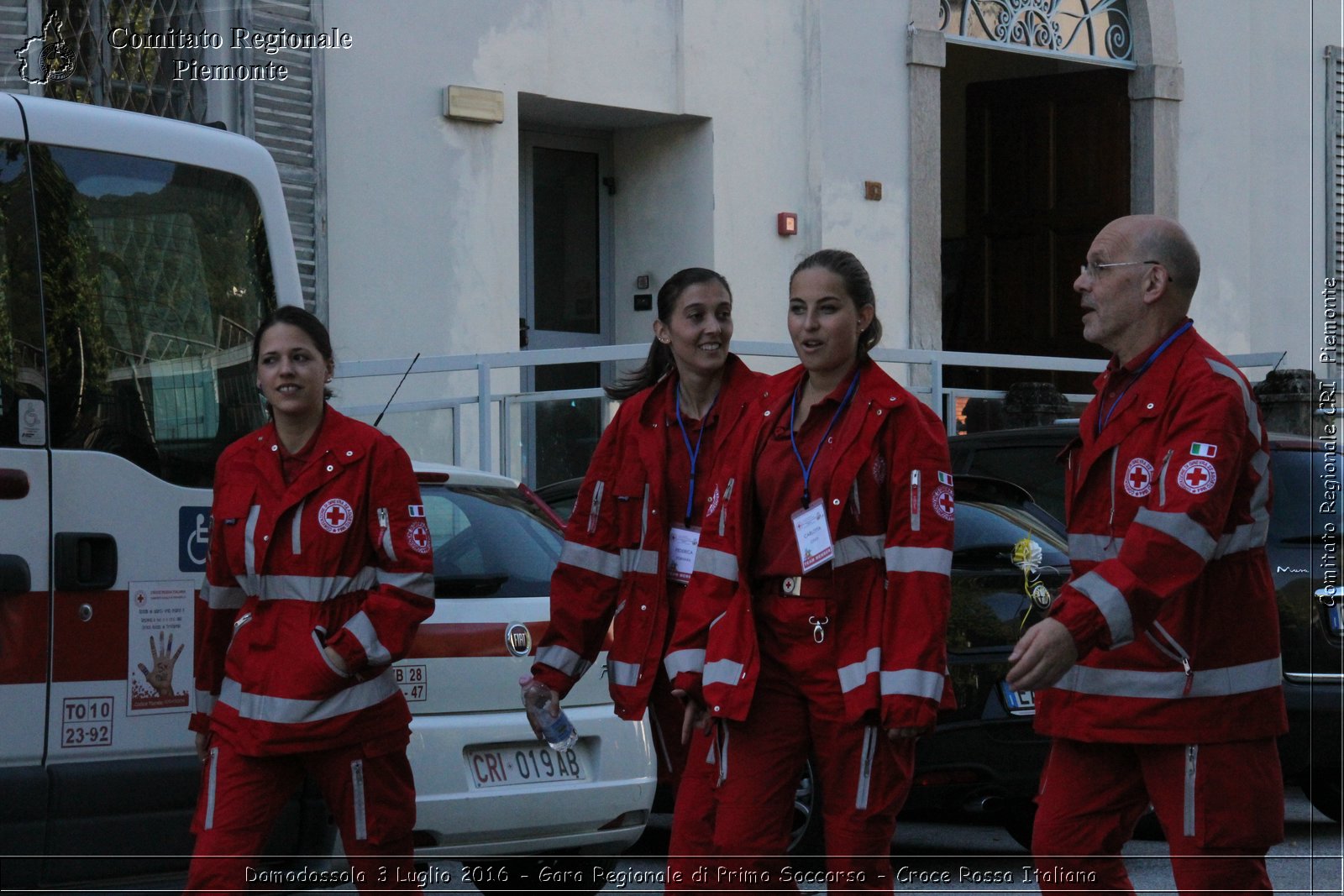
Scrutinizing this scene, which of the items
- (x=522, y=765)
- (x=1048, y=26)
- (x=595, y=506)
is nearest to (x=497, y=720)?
(x=522, y=765)

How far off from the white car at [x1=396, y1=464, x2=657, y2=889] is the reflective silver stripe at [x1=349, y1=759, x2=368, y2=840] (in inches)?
33.3

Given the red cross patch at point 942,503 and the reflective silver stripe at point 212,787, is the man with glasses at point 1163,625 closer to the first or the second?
the red cross patch at point 942,503

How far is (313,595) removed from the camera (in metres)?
4.92

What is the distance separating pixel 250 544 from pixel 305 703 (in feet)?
1.46

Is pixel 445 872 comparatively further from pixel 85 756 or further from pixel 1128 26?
pixel 1128 26

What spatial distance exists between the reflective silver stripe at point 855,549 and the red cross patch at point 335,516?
1260 millimetres

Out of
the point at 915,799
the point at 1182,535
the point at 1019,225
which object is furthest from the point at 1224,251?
the point at 1182,535

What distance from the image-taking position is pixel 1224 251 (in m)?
17.8

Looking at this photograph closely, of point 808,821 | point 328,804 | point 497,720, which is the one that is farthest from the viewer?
point 808,821

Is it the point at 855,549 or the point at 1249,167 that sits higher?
the point at 1249,167

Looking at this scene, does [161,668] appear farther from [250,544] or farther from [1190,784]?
[1190,784]

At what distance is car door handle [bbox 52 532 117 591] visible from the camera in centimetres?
505

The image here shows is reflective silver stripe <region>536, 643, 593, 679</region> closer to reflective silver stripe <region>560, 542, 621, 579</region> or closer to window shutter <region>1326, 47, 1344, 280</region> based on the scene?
reflective silver stripe <region>560, 542, 621, 579</region>

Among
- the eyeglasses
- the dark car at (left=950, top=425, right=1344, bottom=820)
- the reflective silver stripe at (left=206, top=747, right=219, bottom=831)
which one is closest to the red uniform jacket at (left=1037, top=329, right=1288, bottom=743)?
the eyeglasses
